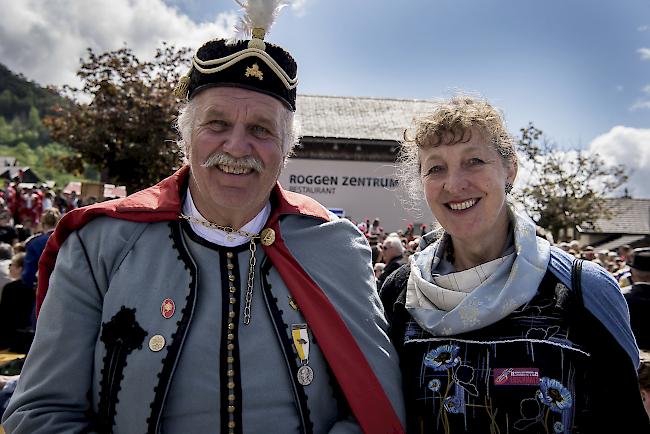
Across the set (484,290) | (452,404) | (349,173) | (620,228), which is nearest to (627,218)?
(620,228)

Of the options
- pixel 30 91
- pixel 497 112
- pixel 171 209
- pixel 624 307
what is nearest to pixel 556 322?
pixel 624 307

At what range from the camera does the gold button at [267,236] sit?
227 centimetres

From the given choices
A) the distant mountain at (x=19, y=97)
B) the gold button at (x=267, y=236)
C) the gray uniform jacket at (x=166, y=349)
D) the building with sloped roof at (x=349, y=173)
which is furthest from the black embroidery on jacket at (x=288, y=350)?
the distant mountain at (x=19, y=97)

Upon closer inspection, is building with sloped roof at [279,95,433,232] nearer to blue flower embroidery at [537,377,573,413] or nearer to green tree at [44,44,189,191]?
green tree at [44,44,189,191]

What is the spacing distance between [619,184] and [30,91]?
123160mm

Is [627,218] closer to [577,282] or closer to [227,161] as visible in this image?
[577,282]

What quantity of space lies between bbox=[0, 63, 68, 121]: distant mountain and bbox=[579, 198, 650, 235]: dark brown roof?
10772cm

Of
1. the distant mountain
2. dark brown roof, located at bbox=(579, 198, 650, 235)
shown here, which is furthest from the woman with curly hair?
the distant mountain

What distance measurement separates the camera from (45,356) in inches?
74.2

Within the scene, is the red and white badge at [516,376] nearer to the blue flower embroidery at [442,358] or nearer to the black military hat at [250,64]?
the blue flower embroidery at [442,358]

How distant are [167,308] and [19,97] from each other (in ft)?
448

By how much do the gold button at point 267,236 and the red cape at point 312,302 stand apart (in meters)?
0.02

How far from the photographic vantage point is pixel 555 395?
2012 mm

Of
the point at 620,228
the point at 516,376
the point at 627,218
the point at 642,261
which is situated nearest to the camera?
the point at 516,376
